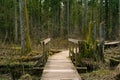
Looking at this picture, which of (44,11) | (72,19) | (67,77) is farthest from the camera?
(72,19)

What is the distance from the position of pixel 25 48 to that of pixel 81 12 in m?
34.2

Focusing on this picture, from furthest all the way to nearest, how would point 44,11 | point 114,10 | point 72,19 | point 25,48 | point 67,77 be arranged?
point 72,19, point 44,11, point 114,10, point 25,48, point 67,77

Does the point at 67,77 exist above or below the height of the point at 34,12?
below

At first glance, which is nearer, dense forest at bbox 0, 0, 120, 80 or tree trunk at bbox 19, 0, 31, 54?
tree trunk at bbox 19, 0, 31, 54

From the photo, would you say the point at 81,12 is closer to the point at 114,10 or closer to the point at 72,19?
the point at 72,19

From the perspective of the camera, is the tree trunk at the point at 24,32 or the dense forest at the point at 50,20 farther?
the dense forest at the point at 50,20

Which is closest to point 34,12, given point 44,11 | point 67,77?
point 44,11

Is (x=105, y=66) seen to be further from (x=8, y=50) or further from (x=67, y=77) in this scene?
(x=8, y=50)

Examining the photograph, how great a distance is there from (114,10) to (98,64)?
28315 millimetres

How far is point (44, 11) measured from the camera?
152ft

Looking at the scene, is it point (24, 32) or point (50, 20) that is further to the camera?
point (50, 20)

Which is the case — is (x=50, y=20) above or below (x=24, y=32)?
above

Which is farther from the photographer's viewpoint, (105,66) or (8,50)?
(8,50)

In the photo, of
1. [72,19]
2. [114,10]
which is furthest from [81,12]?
[114,10]
